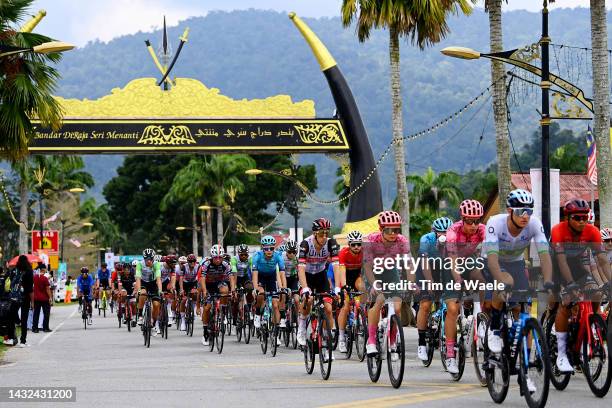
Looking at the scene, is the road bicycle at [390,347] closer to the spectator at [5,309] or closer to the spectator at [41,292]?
the spectator at [5,309]

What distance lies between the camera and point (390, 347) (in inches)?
507

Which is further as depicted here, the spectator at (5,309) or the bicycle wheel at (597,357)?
the spectator at (5,309)

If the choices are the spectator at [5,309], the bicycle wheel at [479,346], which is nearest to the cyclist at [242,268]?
the spectator at [5,309]

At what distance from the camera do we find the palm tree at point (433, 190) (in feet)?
250

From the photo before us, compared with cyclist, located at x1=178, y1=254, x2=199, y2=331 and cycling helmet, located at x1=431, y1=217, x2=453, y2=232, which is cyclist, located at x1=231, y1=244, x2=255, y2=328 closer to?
cyclist, located at x1=178, y1=254, x2=199, y2=331

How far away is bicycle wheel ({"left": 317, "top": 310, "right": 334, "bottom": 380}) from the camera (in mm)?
14055

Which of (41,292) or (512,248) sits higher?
(512,248)

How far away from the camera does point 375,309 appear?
13.8 metres

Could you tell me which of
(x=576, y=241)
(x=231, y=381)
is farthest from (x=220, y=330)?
(x=576, y=241)

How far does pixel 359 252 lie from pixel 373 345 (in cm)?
333

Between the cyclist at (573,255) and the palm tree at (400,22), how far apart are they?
66.5 ft

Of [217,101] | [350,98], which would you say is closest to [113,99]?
[217,101]

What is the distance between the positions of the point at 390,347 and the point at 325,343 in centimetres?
153

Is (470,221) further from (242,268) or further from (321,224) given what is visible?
(242,268)
